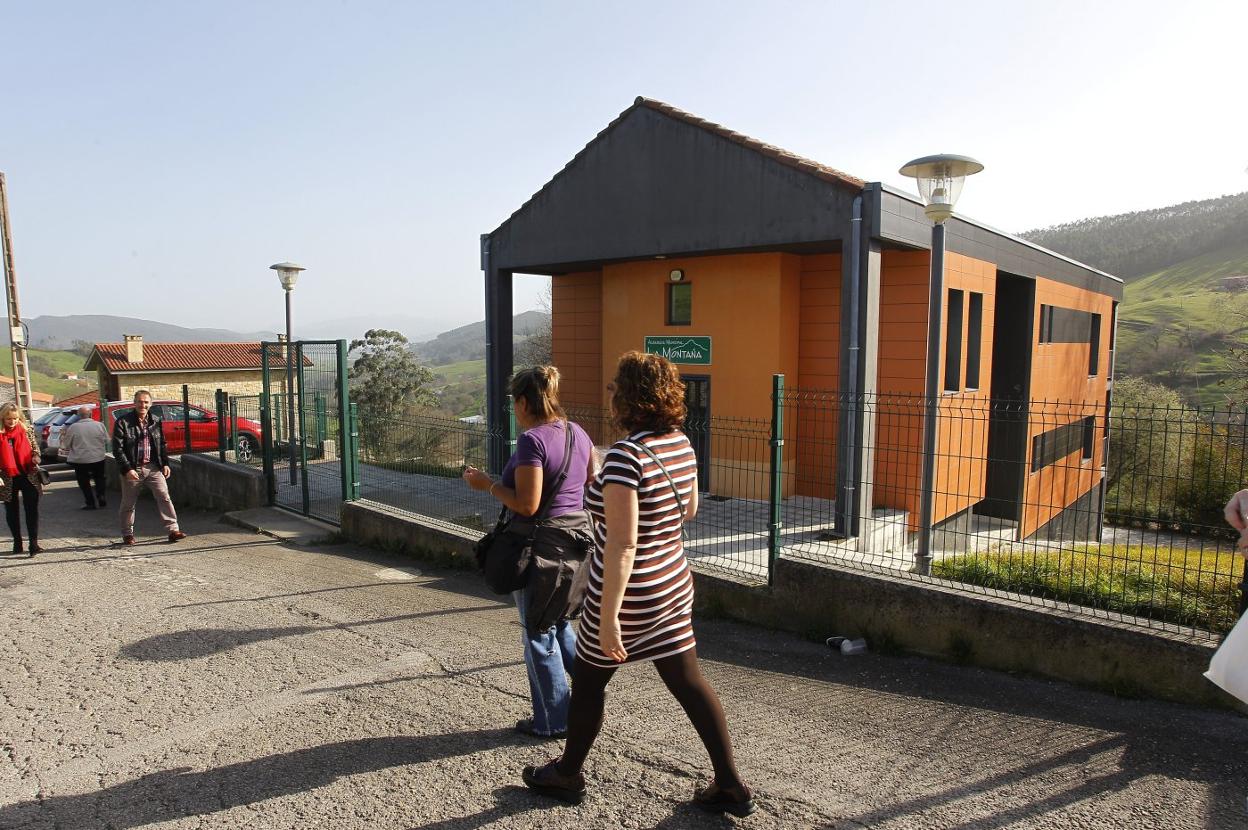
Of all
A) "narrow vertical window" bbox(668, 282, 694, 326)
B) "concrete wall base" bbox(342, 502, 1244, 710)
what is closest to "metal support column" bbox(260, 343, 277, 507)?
"narrow vertical window" bbox(668, 282, 694, 326)

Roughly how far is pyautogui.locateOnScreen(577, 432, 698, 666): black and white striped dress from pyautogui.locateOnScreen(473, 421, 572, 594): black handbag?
503 mm

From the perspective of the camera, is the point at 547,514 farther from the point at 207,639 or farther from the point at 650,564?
the point at 207,639

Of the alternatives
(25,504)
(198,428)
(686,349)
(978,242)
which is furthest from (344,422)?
(978,242)

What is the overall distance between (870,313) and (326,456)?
21.8 feet

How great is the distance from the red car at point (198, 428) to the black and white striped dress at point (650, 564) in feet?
26.3

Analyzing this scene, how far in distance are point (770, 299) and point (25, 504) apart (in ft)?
29.2

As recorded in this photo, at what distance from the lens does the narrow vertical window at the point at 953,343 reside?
1161 centimetres

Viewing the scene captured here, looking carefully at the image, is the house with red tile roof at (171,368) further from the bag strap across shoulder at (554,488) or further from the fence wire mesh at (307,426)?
the bag strap across shoulder at (554,488)

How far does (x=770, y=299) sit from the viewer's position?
1092cm

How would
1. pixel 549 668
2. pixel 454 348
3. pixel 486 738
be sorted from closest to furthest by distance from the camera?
pixel 549 668 → pixel 486 738 → pixel 454 348

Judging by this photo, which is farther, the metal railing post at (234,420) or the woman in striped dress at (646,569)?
the metal railing post at (234,420)

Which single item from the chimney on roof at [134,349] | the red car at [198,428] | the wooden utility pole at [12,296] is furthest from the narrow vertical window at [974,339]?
the chimney on roof at [134,349]

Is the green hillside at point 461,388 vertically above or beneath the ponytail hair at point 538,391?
beneath

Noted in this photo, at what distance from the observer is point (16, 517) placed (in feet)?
26.4
